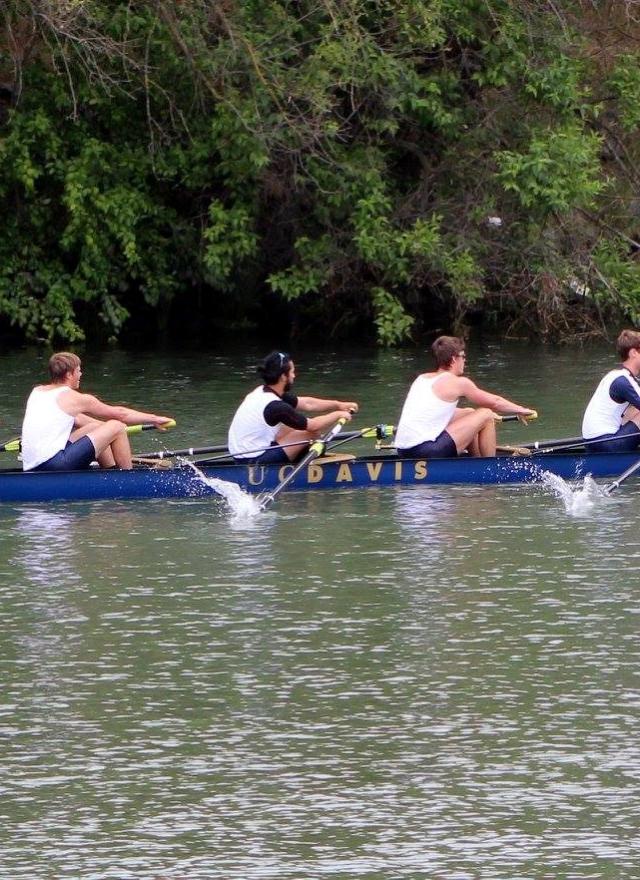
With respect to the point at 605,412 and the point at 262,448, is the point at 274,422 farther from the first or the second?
the point at 605,412

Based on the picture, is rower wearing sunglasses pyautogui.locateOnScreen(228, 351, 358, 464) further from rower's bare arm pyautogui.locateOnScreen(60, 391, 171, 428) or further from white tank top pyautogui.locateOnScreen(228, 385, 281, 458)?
rower's bare arm pyautogui.locateOnScreen(60, 391, 171, 428)

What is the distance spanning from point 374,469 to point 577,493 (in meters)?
1.71

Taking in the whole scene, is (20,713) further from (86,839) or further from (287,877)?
(287,877)

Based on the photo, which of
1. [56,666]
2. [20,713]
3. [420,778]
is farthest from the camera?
[56,666]

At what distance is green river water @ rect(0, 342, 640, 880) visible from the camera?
7.58 m

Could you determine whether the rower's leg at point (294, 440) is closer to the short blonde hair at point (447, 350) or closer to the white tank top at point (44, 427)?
the short blonde hair at point (447, 350)

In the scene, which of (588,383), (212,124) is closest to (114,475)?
(588,383)

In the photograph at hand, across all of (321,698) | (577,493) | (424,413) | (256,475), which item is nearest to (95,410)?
(256,475)

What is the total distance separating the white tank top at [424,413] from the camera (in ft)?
50.0

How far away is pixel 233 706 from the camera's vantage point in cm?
936

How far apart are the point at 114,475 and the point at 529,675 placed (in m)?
5.80

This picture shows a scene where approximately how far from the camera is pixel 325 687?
963 centimetres

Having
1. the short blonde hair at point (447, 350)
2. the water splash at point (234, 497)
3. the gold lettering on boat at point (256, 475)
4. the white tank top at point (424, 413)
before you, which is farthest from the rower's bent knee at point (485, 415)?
the water splash at point (234, 497)

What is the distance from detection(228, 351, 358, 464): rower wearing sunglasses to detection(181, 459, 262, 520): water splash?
18.0 inches
